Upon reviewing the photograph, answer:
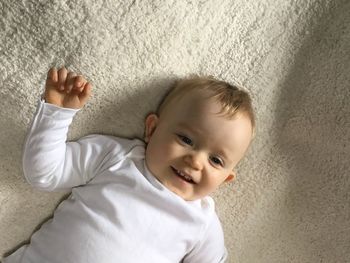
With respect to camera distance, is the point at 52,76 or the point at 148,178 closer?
the point at 52,76

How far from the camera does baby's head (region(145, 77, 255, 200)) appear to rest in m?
1.00

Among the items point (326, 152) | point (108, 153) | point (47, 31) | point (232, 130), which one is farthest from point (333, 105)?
point (47, 31)

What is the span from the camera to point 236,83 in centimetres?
108

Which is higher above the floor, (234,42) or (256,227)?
(234,42)

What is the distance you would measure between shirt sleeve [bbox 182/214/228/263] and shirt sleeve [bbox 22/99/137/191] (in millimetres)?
268

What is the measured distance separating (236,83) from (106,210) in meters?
0.38

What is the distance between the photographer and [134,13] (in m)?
0.93

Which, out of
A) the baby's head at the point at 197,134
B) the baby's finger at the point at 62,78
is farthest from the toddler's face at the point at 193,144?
the baby's finger at the point at 62,78

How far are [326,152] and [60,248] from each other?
608mm

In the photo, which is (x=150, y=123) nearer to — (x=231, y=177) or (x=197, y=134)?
(x=197, y=134)

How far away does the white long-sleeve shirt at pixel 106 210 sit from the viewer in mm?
971

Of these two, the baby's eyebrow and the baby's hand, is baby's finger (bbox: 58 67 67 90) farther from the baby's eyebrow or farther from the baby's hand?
the baby's eyebrow

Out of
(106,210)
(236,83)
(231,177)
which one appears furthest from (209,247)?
(236,83)

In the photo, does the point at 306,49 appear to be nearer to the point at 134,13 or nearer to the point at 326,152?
the point at 326,152
